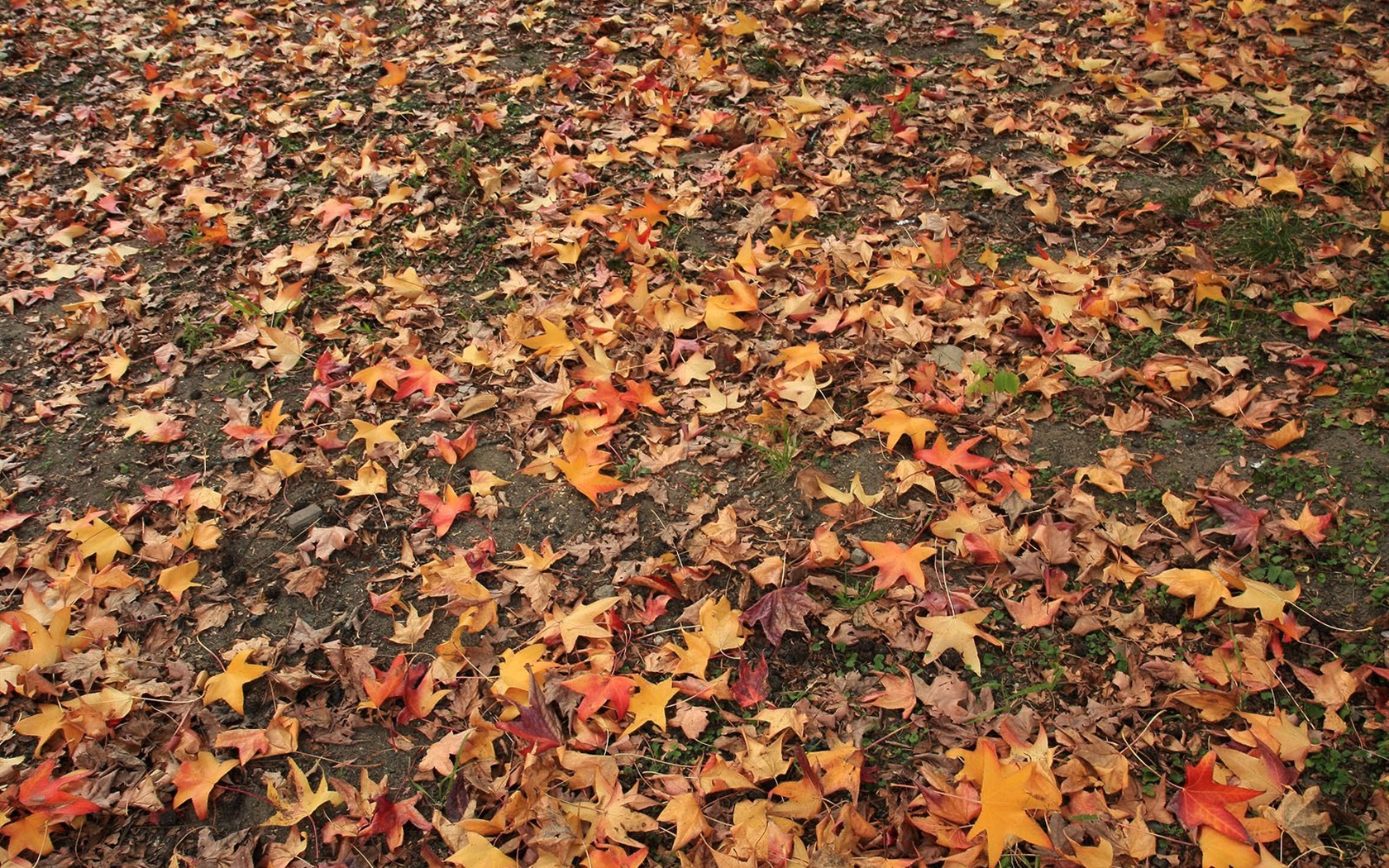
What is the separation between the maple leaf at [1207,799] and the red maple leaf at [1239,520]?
0.65 meters

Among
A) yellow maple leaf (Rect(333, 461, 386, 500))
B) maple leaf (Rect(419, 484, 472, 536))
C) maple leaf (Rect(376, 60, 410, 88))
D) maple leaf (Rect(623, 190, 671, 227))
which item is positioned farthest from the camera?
maple leaf (Rect(376, 60, 410, 88))

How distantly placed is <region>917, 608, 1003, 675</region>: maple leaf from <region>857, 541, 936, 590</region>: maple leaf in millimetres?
115

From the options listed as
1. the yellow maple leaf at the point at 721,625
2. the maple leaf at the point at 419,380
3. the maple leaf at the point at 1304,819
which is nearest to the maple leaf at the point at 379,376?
the maple leaf at the point at 419,380

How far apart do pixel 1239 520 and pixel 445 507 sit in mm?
2161

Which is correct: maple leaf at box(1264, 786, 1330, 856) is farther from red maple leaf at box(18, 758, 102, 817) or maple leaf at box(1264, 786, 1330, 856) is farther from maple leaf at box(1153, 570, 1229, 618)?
red maple leaf at box(18, 758, 102, 817)

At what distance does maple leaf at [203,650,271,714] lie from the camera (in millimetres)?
2201

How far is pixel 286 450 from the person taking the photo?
2877 millimetres

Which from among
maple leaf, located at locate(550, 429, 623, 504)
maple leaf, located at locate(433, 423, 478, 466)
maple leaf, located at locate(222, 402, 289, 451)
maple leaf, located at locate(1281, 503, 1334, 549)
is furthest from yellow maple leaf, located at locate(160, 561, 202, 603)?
maple leaf, located at locate(1281, 503, 1334, 549)

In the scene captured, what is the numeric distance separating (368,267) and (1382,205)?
379cm

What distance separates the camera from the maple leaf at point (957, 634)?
6.79 feet

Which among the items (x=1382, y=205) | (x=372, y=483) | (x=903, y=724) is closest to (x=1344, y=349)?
(x=1382, y=205)

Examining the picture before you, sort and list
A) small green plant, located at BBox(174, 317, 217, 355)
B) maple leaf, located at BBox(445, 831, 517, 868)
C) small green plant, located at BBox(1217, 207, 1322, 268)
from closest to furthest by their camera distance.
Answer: maple leaf, located at BBox(445, 831, 517, 868) → small green plant, located at BBox(1217, 207, 1322, 268) → small green plant, located at BBox(174, 317, 217, 355)

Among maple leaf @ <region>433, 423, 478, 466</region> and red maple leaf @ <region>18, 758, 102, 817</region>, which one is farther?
maple leaf @ <region>433, 423, 478, 466</region>

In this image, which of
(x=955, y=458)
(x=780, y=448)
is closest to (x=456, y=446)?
(x=780, y=448)
